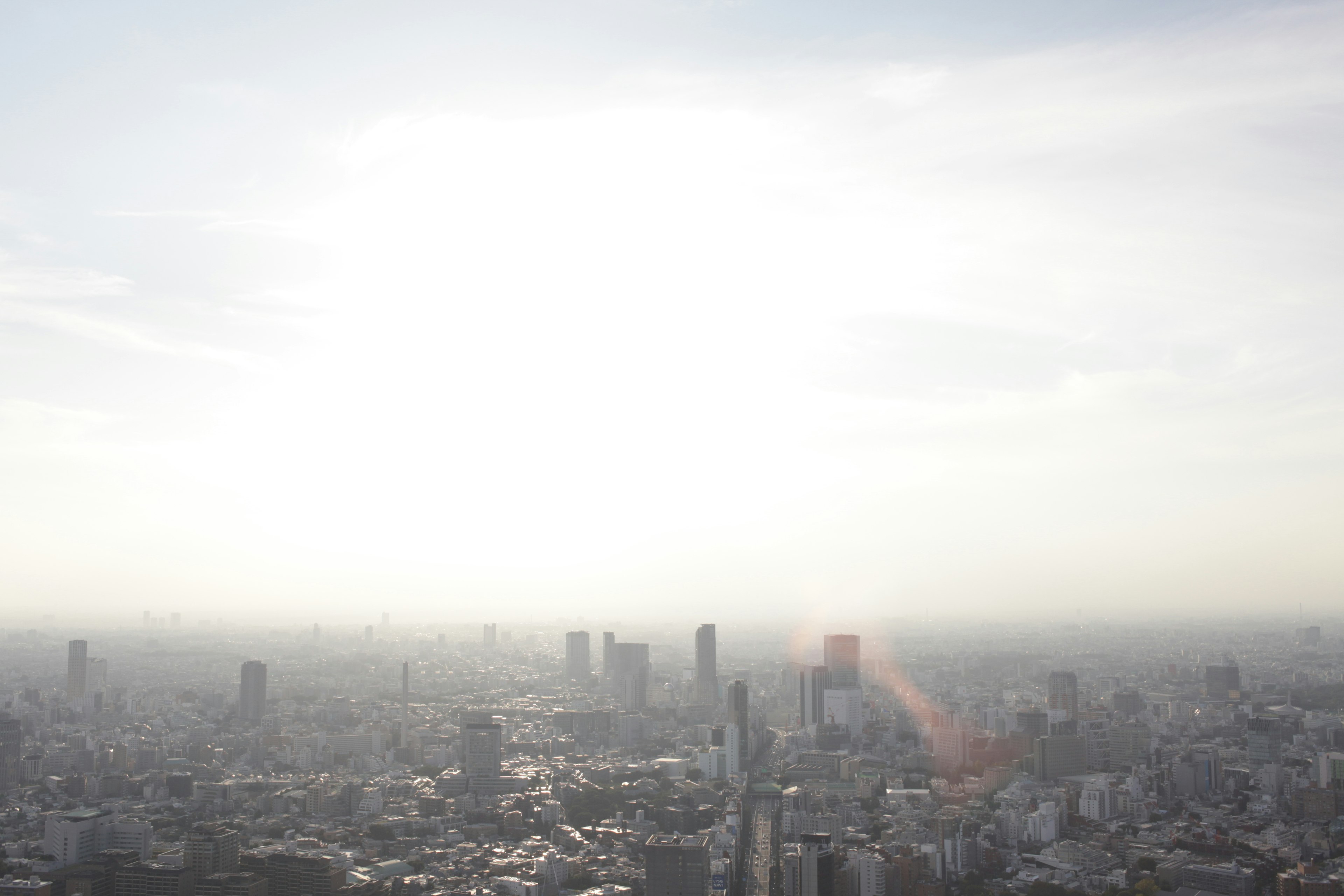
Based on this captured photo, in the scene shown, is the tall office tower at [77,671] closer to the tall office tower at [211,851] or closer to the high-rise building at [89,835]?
the high-rise building at [89,835]

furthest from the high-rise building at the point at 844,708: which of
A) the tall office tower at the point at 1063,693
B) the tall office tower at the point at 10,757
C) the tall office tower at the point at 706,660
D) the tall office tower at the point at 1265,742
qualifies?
the tall office tower at the point at 10,757

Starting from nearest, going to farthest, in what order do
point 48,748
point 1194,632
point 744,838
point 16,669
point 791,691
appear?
1. point 744,838
2. point 48,748
3. point 791,691
4. point 16,669
5. point 1194,632

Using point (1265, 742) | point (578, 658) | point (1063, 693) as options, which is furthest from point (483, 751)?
point (578, 658)

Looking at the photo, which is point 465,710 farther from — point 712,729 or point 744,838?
point 744,838

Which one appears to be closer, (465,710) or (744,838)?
(744,838)

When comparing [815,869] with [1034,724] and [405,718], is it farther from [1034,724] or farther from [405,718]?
[405,718]

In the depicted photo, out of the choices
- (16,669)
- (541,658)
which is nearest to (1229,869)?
(541,658)
